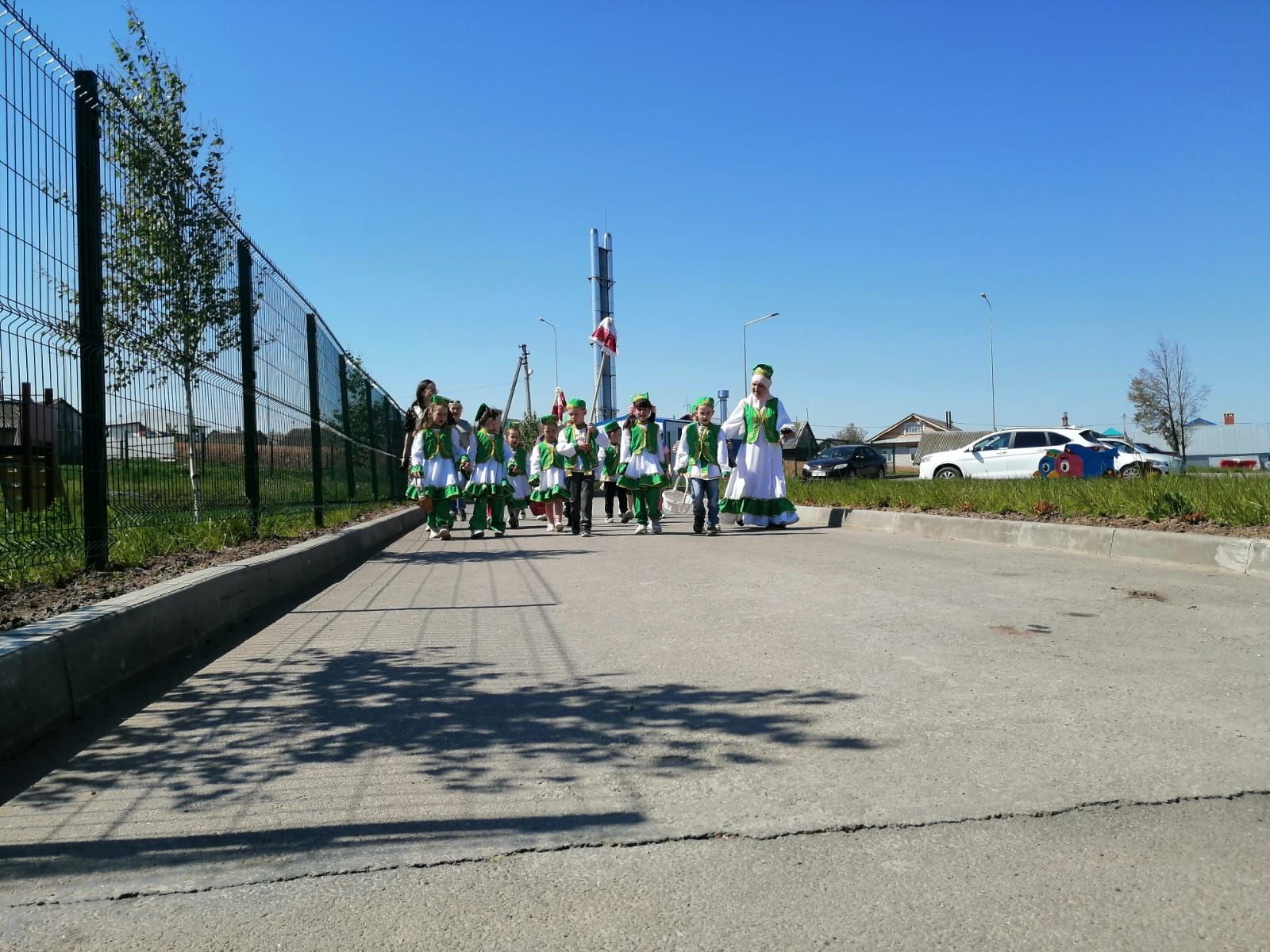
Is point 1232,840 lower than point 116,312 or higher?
lower

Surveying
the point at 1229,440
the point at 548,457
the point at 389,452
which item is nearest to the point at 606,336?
the point at 389,452

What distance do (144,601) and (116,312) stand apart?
2.49 metres

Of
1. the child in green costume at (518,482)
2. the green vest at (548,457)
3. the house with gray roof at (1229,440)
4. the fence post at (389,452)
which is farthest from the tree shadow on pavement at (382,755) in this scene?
the house with gray roof at (1229,440)

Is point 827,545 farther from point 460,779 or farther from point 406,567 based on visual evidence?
point 460,779

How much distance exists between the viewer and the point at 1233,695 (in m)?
4.24

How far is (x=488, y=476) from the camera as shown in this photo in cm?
1510

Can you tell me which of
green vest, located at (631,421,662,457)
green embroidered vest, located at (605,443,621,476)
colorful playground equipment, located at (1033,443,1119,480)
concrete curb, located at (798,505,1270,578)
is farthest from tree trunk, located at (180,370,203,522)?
colorful playground equipment, located at (1033,443,1119,480)

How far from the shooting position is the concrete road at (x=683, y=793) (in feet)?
8.06

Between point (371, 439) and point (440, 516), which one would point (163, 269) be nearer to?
point (440, 516)

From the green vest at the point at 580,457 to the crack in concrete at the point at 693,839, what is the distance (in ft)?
38.5

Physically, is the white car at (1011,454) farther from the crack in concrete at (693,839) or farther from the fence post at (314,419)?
the crack in concrete at (693,839)

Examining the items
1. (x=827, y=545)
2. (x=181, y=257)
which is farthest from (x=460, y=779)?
(x=827, y=545)

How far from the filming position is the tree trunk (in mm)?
7719

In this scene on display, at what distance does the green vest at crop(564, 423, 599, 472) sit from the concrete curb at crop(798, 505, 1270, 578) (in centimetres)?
384
